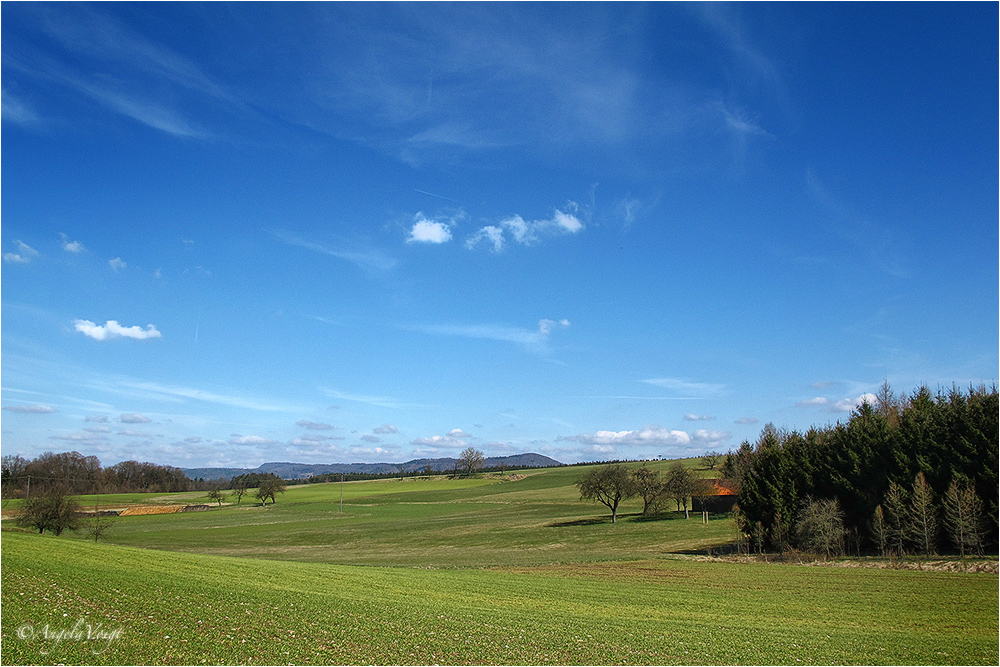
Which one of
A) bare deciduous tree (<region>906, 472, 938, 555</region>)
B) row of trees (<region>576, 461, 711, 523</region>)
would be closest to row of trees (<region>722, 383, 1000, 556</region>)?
bare deciduous tree (<region>906, 472, 938, 555</region>)

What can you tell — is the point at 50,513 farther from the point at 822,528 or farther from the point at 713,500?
the point at 713,500

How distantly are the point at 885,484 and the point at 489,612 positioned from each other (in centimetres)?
4262

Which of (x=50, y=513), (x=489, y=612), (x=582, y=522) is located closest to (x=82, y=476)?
(x=50, y=513)

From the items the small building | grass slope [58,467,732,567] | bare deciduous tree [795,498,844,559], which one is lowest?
grass slope [58,467,732,567]

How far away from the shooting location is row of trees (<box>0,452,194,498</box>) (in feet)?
360

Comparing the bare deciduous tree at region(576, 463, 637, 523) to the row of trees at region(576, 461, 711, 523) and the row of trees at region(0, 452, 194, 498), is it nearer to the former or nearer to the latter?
the row of trees at region(576, 461, 711, 523)

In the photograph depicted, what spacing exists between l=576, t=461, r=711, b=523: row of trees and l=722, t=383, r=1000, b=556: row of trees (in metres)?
26.9

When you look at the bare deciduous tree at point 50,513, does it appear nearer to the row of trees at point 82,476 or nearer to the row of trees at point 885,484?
the row of trees at point 82,476

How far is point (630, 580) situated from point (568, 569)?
23.7 feet

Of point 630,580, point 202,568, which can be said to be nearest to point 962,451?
point 630,580

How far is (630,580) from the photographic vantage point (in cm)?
3497

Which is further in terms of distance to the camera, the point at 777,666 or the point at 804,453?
the point at 804,453

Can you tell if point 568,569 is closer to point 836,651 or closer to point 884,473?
point 836,651

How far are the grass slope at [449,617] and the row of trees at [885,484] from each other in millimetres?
12010
